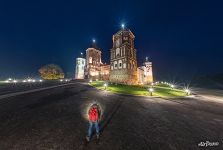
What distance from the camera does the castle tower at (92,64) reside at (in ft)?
226

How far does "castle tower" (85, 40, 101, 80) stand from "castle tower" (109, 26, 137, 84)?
26.0 meters

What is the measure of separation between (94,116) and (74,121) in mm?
3108

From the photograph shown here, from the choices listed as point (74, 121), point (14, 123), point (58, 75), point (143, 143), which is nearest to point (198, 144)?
point (143, 143)

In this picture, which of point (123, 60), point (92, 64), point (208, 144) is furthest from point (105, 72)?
point (208, 144)

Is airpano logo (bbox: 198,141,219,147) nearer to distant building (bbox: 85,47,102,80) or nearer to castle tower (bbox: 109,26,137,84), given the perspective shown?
castle tower (bbox: 109,26,137,84)

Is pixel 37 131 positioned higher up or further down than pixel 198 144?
higher up

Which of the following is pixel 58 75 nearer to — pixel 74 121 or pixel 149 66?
pixel 149 66

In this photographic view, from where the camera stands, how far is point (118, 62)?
43500 mm

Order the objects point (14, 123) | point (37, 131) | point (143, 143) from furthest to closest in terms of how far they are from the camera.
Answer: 1. point (14, 123)
2. point (37, 131)
3. point (143, 143)

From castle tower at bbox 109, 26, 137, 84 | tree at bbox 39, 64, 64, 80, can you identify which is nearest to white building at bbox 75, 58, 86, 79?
tree at bbox 39, 64, 64, 80

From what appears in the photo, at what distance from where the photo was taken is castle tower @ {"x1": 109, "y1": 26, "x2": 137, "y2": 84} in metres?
40.3

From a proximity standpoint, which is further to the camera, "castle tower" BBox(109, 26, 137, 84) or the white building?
the white building

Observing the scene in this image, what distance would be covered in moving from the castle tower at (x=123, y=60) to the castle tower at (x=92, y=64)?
85.4ft

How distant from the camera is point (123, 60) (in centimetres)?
4141
